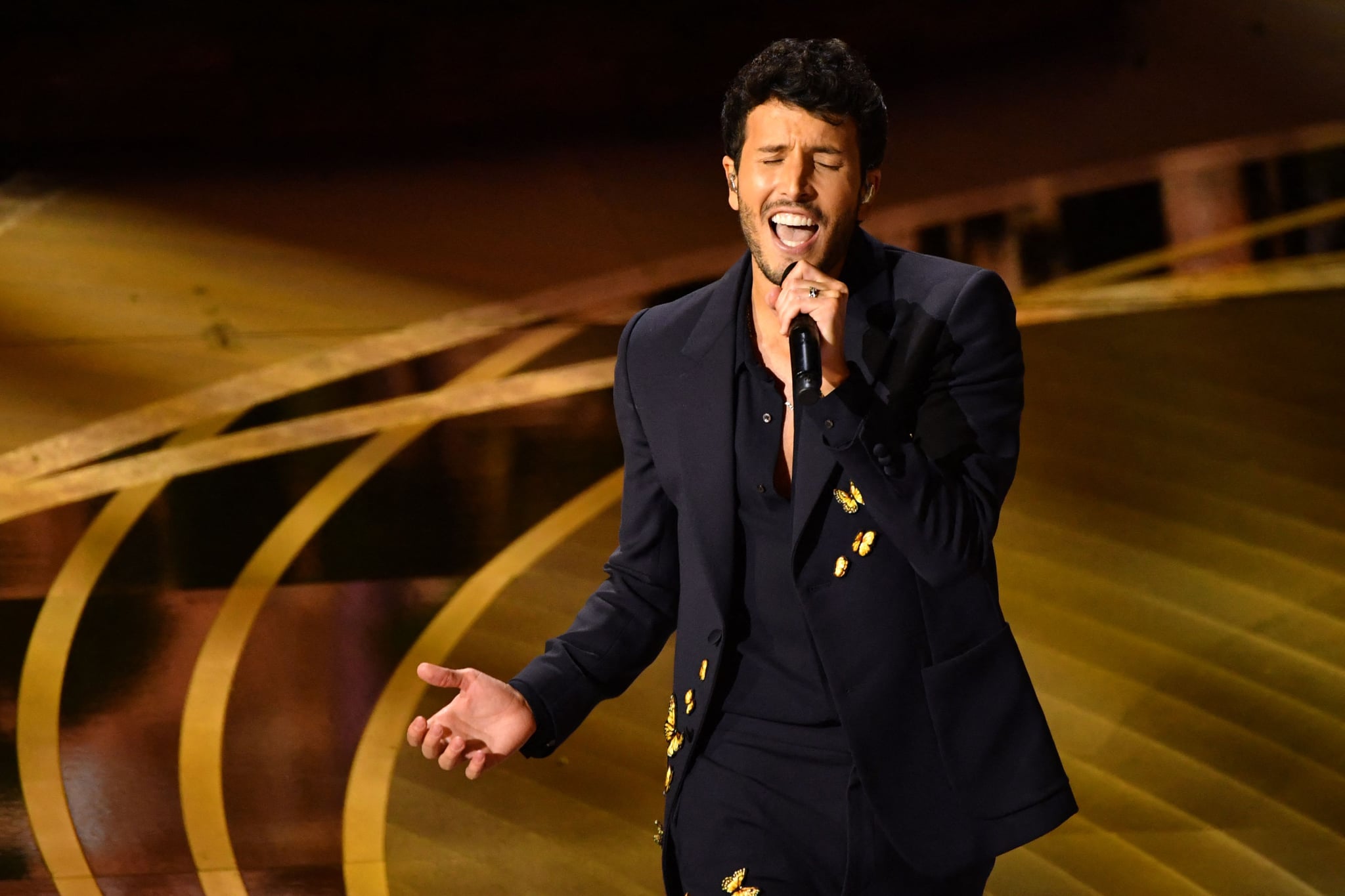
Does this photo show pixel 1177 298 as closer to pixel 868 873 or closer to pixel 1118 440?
pixel 1118 440

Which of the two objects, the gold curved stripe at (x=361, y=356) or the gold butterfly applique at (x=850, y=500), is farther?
the gold curved stripe at (x=361, y=356)

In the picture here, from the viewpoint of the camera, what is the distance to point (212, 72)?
17.6ft

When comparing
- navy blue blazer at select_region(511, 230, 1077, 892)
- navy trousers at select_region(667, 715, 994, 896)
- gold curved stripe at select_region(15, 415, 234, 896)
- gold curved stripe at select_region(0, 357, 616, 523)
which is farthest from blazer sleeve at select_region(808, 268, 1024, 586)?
gold curved stripe at select_region(0, 357, 616, 523)

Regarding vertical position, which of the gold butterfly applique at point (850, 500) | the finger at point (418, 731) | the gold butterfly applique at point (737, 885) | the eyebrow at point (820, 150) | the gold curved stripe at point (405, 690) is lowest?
the gold curved stripe at point (405, 690)

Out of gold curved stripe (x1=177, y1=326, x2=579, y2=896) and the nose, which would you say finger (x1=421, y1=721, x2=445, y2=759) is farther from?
gold curved stripe (x1=177, y1=326, x2=579, y2=896)

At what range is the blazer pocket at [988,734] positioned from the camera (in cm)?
165

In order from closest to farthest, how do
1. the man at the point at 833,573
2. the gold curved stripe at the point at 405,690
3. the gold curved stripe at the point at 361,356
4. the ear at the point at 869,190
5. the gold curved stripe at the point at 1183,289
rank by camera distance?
the man at the point at 833,573 → the ear at the point at 869,190 → the gold curved stripe at the point at 405,690 → the gold curved stripe at the point at 361,356 → the gold curved stripe at the point at 1183,289

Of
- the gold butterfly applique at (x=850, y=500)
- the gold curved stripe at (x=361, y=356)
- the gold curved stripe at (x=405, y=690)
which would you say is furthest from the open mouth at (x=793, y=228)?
the gold curved stripe at (x=361, y=356)

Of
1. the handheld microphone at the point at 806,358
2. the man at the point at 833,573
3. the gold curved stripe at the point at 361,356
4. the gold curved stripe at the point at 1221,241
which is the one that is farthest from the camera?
the gold curved stripe at the point at 1221,241

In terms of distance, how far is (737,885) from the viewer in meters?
1.71

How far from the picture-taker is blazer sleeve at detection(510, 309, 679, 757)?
6.05 feet

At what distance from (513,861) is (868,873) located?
1.71m

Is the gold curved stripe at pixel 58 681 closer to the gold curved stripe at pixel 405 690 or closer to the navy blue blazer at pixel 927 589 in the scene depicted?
the gold curved stripe at pixel 405 690

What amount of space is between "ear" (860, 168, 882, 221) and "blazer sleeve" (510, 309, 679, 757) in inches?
13.3
